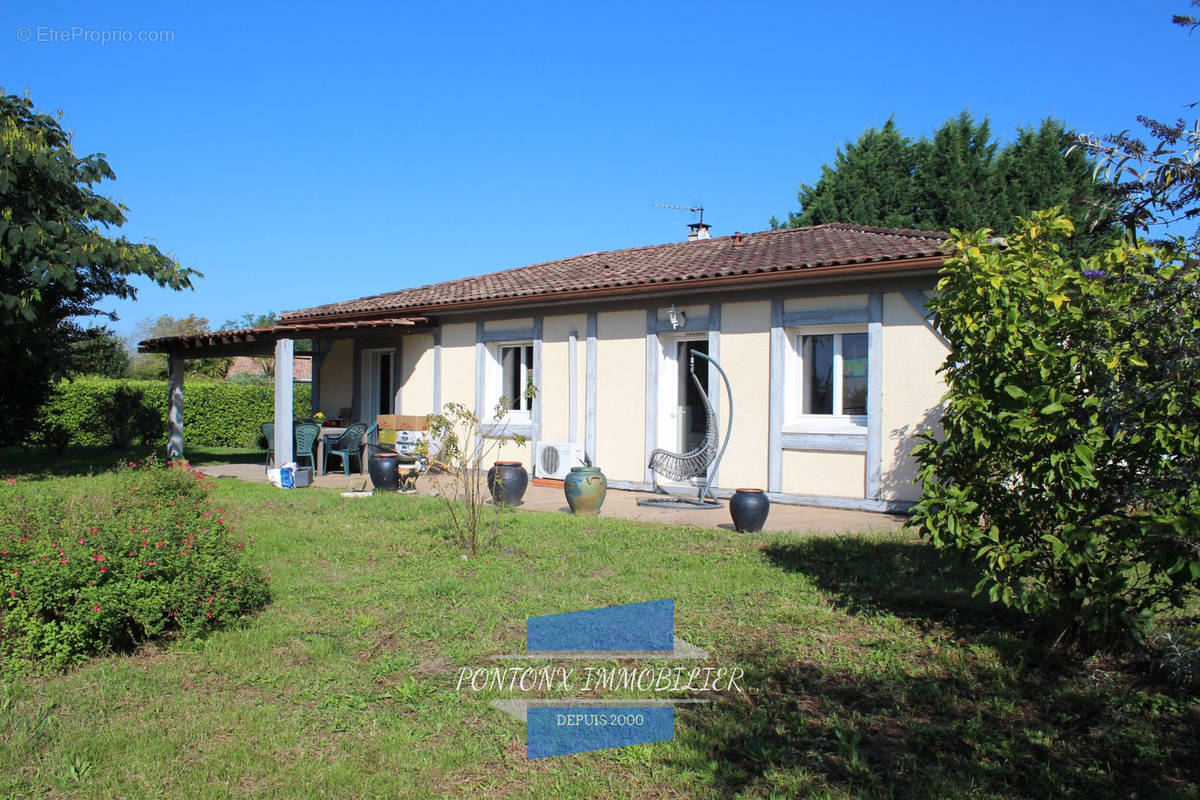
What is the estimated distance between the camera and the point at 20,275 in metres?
12.3

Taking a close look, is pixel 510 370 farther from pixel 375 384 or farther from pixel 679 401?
pixel 375 384

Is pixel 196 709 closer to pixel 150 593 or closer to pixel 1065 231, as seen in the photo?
pixel 150 593

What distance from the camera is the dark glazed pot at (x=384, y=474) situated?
449 inches

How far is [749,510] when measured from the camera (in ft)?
26.1

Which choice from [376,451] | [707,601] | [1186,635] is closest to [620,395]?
[376,451]

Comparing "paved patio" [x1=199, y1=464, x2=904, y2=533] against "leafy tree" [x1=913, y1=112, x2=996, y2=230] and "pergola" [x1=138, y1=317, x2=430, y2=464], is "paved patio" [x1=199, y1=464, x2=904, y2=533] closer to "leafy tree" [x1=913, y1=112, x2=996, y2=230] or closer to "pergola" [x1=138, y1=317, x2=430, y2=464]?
"pergola" [x1=138, y1=317, x2=430, y2=464]

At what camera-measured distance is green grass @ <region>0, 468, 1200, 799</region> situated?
10.6 feet

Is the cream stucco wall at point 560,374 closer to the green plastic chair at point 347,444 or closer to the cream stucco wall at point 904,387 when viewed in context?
the green plastic chair at point 347,444

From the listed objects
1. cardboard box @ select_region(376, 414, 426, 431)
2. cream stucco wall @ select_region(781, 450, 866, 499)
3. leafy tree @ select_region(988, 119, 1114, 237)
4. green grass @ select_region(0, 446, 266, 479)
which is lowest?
green grass @ select_region(0, 446, 266, 479)

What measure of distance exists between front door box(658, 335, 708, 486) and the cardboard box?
13.8 ft

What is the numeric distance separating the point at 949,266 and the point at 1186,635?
2.28m

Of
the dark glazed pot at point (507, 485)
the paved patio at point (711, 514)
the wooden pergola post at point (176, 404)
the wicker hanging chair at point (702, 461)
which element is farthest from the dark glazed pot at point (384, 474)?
the wooden pergola post at point (176, 404)

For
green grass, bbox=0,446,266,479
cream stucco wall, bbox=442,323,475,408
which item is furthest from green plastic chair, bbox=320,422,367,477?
green grass, bbox=0,446,266,479

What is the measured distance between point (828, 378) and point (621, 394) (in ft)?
10.0
